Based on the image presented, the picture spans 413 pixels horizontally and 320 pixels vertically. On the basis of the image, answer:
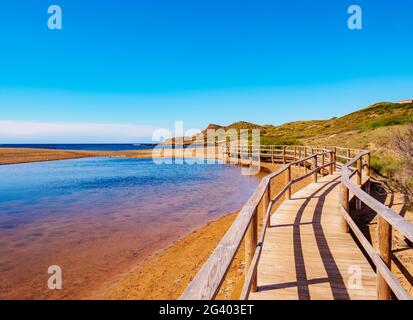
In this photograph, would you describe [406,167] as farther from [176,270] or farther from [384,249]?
[176,270]

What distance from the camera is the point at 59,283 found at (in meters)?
5.28

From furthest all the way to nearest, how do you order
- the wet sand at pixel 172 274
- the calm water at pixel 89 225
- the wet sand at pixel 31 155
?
1. the wet sand at pixel 31 155
2. the calm water at pixel 89 225
3. the wet sand at pixel 172 274

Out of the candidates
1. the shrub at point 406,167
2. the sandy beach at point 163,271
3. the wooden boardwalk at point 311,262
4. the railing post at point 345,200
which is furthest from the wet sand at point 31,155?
the shrub at point 406,167

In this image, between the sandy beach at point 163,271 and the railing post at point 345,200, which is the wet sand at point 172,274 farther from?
the railing post at point 345,200

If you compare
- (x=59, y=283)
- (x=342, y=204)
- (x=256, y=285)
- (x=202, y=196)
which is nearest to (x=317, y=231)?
(x=342, y=204)

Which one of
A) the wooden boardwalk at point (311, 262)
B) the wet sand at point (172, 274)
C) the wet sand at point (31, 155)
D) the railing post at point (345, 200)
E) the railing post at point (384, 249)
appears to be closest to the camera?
the railing post at point (384, 249)

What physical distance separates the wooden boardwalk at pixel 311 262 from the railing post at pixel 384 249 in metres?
0.60

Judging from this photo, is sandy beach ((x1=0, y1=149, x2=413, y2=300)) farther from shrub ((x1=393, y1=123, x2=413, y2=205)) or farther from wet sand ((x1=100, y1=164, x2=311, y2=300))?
shrub ((x1=393, y1=123, x2=413, y2=205))

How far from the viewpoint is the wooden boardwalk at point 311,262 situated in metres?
3.38

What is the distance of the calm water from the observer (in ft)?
18.4

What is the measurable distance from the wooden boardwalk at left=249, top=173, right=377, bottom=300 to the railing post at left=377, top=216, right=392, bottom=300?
60 centimetres

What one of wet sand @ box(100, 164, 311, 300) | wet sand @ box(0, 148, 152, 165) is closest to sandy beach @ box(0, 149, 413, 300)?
wet sand @ box(100, 164, 311, 300)
